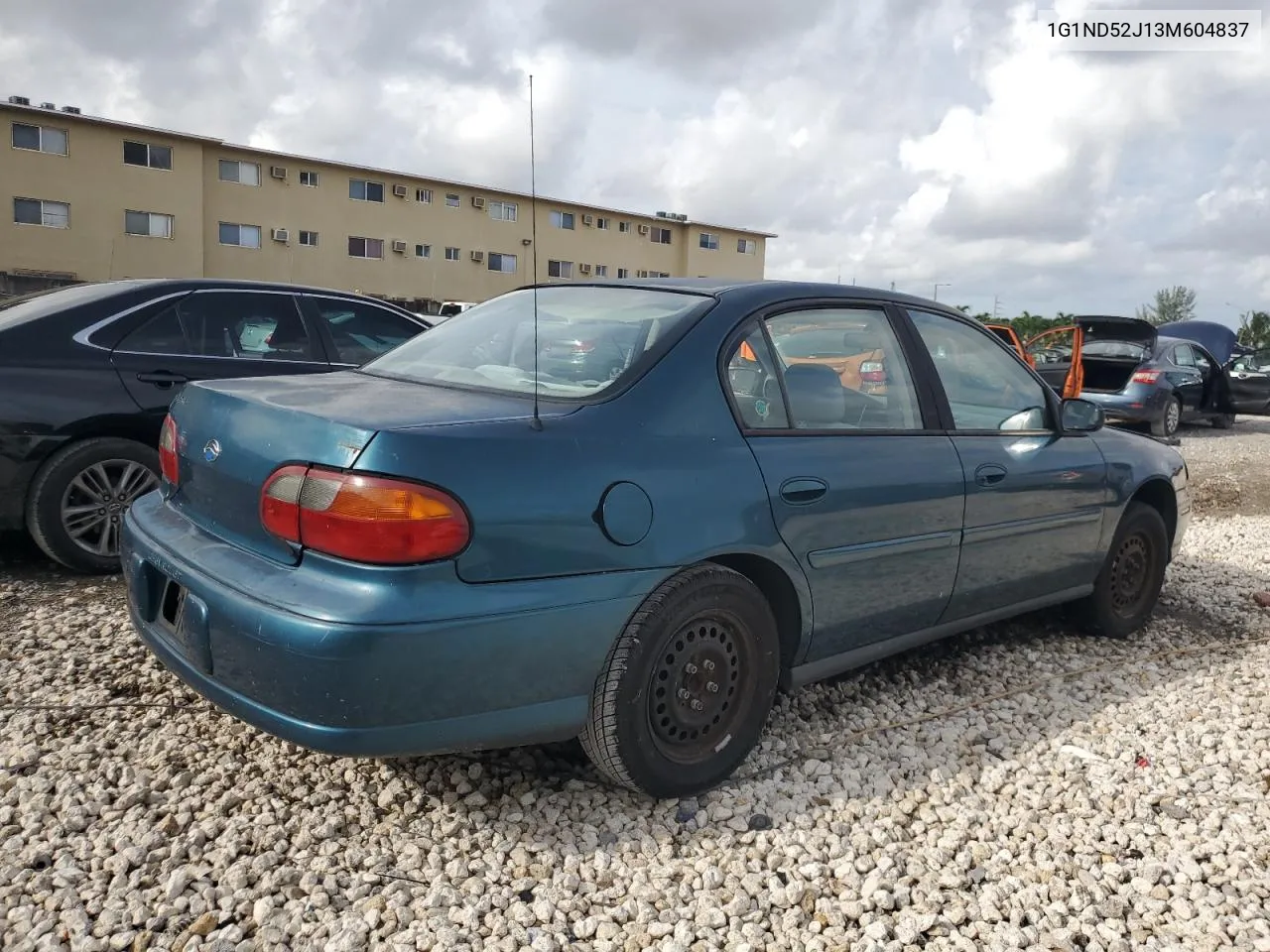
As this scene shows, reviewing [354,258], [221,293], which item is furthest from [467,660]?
[354,258]

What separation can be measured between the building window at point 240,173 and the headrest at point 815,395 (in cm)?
3314

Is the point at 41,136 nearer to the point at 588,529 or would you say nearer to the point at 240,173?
the point at 240,173

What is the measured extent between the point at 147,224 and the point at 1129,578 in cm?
3184

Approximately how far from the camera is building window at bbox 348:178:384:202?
112ft

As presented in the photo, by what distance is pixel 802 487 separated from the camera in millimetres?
2857

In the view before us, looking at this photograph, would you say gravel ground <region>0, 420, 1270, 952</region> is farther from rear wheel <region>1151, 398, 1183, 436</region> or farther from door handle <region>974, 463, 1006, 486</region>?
rear wheel <region>1151, 398, 1183, 436</region>

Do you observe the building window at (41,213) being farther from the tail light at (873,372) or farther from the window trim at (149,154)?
the tail light at (873,372)

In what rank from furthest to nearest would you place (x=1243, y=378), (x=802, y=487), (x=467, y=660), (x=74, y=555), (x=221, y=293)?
(x=1243, y=378) < (x=221, y=293) < (x=74, y=555) < (x=802, y=487) < (x=467, y=660)

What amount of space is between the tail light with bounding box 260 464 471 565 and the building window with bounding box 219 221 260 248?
109 ft

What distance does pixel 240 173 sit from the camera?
31.8 meters

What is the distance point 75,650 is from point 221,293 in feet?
7.32

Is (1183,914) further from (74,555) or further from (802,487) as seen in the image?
(74,555)

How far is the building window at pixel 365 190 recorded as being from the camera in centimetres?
3423

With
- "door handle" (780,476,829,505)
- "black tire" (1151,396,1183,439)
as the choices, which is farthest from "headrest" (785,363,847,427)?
"black tire" (1151,396,1183,439)
